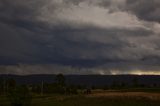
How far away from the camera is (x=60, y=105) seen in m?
80.2

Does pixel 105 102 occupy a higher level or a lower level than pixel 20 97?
lower

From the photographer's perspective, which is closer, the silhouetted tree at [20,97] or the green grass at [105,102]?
the silhouetted tree at [20,97]

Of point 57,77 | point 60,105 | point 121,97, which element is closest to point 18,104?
point 60,105

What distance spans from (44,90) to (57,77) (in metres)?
25.4

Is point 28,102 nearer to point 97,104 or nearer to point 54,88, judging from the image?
point 97,104

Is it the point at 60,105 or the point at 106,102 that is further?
the point at 106,102

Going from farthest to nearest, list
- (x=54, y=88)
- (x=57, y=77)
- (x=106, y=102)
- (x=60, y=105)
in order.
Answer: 1. (x=57, y=77)
2. (x=54, y=88)
3. (x=106, y=102)
4. (x=60, y=105)

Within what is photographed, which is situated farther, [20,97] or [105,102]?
[105,102]

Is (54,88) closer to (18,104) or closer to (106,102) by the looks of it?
(106,102)

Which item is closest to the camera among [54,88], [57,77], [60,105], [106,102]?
[60,105]

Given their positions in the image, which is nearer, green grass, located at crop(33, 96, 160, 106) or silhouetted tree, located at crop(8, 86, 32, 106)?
silhouetted tree, located at crop(8, 86, 32, 106)

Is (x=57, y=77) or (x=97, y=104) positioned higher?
(x=57, y=77)

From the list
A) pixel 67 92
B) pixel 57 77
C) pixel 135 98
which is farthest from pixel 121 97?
pixel 57 77

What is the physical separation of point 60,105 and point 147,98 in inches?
780
